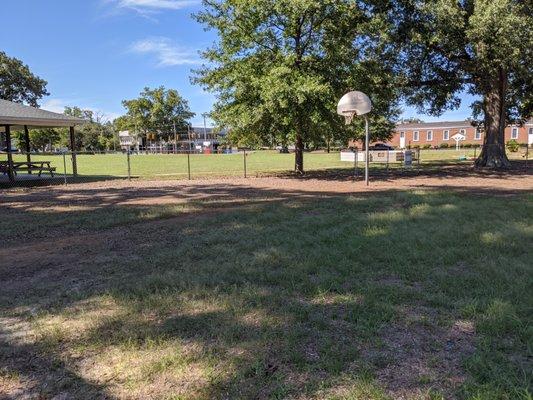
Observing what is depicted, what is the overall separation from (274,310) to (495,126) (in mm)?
22718

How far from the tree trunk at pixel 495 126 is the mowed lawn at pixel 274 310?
17227 mm

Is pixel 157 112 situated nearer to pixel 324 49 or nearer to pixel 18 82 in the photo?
pixel 18 82

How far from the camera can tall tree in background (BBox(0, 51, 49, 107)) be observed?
51.2 m

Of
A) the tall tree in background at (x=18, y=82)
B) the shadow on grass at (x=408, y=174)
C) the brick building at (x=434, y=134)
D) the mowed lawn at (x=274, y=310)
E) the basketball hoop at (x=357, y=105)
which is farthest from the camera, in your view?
the brick building at (x=434, y=134)

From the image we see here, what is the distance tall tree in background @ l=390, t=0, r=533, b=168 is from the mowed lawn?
1181 cm

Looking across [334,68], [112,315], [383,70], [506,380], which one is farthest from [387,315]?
[383,70]

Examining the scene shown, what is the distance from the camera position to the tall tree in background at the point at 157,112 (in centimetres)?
9800

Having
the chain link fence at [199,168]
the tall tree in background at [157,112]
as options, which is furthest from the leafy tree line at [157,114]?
the chain link fence at [199,168]

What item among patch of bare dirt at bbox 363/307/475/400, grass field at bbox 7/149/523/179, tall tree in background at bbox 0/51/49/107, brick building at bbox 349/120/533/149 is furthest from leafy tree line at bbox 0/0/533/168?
brick building at bbox 349/120/533/149

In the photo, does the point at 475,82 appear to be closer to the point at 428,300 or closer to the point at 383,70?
the point at 383,70

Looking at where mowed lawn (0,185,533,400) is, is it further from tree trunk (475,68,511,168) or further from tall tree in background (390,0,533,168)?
tree trunk (475,68,511,168)

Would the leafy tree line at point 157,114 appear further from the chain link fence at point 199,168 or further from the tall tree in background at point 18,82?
the chain link fence at point 199,168

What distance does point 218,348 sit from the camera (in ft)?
11.1

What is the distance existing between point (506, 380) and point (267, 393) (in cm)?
146
